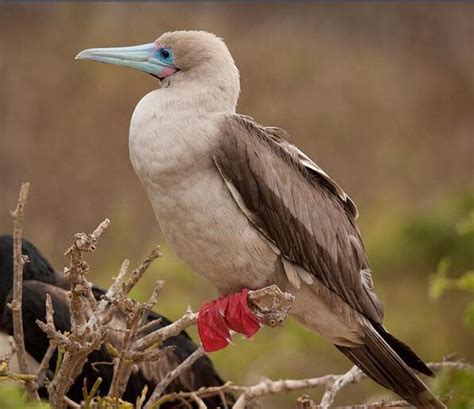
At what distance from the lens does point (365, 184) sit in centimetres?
1280

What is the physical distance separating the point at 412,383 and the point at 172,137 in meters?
1.18

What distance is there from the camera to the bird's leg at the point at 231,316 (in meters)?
3.72

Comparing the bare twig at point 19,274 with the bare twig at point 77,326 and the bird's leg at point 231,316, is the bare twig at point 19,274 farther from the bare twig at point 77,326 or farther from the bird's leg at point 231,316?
the bird's leg at point 231,316

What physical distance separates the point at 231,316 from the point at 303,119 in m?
9.73

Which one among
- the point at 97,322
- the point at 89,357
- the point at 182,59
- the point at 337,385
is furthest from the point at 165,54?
the point at 89,357

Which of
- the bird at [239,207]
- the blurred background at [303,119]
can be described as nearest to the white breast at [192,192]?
the bird at [239,207]

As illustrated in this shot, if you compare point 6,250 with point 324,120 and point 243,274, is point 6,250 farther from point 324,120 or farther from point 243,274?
point 324,120

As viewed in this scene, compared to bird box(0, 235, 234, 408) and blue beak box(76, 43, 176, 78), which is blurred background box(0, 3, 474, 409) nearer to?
bird box(0, 235, 234, 408)

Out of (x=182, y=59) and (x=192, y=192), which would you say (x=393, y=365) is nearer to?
(x=192, y=192)

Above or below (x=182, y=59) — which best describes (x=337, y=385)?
below

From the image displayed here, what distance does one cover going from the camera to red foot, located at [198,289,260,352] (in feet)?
12.4

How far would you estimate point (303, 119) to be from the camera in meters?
13.4

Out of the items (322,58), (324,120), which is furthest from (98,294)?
(322,58)

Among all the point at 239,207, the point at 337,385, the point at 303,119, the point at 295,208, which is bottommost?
the point at 337,385
